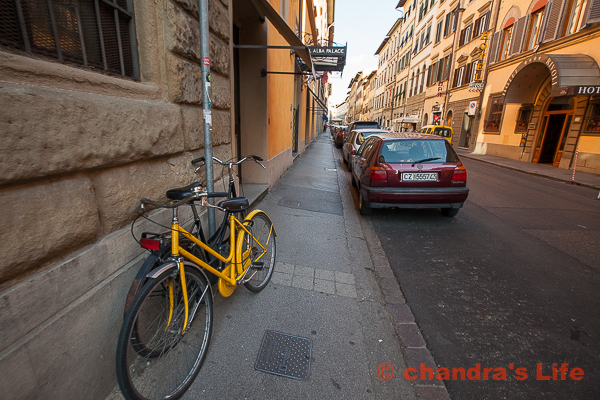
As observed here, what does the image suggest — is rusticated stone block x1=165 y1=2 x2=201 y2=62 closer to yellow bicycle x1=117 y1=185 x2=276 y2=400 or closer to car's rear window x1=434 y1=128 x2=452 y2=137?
yellow bicycle x1=117 y1=185 x2=276 y2=400

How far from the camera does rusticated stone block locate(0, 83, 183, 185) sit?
1.24 m

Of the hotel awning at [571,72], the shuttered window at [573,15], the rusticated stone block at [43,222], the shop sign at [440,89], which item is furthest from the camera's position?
the shop sign at [440,89]

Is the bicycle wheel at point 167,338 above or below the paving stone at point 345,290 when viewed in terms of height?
above

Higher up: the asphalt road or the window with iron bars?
the window with iron bars

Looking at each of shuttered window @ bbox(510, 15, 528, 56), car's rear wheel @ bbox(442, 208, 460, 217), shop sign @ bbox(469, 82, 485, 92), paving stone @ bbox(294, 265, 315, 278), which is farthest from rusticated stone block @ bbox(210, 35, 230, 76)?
shop sign @ bbox(469, 82, 485, 92)

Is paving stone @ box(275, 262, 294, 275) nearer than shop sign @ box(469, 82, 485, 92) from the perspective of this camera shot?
Yes

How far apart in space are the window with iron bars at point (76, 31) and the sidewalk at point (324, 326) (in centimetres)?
219

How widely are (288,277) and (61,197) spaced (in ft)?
7.59

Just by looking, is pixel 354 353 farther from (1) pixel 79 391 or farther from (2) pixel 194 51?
(2) pixel 194 51

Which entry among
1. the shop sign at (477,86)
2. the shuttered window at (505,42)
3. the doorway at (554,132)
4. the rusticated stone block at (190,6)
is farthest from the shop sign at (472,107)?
the rusticated stone block at (190,6)

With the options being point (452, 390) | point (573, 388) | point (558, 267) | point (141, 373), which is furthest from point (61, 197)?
point (558, 267)

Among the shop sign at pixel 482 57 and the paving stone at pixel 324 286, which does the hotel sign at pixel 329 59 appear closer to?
the paving stone at pixel 324 286

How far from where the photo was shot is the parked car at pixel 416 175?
196 inches

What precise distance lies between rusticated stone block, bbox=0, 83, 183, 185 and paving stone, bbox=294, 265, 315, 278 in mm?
2087
